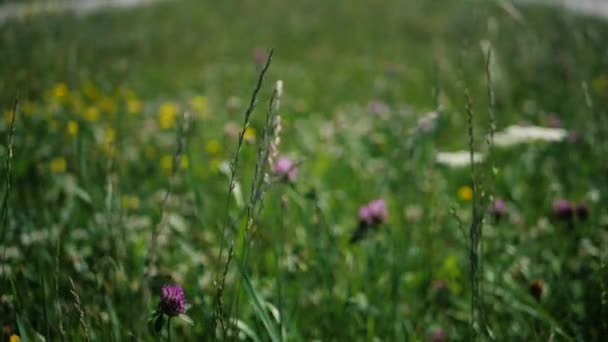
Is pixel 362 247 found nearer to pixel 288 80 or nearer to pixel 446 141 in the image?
pixel 446 141

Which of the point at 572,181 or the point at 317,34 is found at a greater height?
the point at 317,34

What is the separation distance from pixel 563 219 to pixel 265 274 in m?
1.20

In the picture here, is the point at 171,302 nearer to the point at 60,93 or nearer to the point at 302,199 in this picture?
the point at 302,199

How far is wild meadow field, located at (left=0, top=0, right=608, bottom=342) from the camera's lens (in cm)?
123

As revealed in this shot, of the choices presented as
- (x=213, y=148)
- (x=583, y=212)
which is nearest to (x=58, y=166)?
(x=213, y=148)

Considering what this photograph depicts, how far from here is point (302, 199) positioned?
228 cm

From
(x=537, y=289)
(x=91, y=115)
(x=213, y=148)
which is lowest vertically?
(x=537, y=289)

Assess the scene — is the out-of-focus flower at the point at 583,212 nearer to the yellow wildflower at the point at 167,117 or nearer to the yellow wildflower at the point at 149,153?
the yellow wildflower at the point at 149,153

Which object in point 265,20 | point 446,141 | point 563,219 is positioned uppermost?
point 265,20

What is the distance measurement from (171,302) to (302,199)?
1.27 m

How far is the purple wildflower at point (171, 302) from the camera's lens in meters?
1.04

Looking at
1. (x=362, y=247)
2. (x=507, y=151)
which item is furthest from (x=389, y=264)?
(x=507, y=151)

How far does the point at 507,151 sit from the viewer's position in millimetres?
3566

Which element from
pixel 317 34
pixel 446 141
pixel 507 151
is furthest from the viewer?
pixel 317 34
